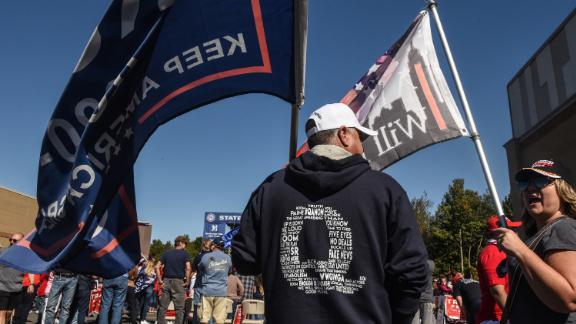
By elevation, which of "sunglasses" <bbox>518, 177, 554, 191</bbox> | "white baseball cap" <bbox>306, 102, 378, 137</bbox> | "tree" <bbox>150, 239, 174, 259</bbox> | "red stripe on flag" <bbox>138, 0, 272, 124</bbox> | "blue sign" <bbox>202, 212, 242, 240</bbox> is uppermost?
"tree" <bbox>150, 239, 174, 259</bbox>

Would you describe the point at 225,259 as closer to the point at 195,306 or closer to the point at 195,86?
the point at 195,306

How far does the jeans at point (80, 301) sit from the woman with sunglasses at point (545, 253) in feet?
29.1

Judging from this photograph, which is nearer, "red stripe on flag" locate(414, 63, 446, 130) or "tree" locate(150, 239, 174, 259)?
"red stripe on flag" locate(414, 63, 446, 130)

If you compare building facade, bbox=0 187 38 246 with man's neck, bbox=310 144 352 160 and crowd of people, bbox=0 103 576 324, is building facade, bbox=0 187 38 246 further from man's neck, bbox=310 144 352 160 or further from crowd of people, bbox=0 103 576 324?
man's neck, bbox=310 144 352 160

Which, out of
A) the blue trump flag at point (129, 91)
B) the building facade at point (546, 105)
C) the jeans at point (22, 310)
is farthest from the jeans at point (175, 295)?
the building facade at point (546, 105)

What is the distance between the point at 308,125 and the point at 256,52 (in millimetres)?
1361

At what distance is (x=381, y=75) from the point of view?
18.2 feet

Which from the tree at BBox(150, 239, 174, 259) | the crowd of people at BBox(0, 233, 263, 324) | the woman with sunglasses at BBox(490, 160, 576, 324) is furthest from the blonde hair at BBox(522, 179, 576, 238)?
the tree at BBox(150, 239, 174, 259)

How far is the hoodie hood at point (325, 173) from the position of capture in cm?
205

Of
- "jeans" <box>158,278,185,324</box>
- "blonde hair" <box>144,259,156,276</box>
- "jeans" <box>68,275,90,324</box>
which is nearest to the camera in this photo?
"jeans" <box>68,275,90,324</box>

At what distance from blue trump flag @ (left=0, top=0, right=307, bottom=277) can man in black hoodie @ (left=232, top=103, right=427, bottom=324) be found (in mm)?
1374

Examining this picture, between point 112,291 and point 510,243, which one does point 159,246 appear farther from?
point 510,243

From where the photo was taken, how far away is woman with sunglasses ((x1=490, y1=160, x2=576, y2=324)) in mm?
2055

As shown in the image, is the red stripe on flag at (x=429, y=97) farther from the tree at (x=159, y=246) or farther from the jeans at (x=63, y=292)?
the tree at (x=159, y=246)
